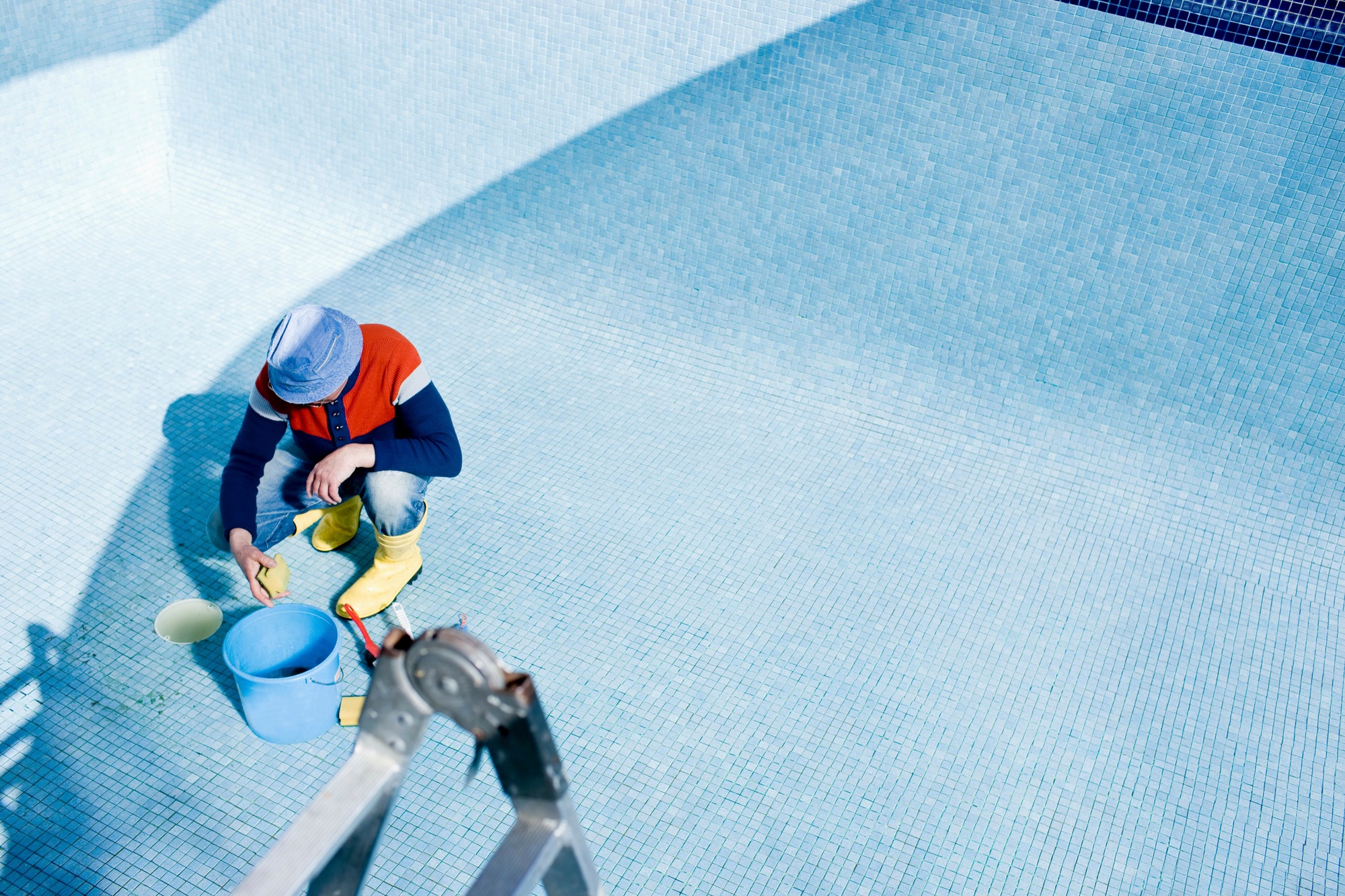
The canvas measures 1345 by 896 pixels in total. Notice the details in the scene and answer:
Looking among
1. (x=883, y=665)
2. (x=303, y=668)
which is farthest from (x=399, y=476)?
(x=883, y=665)

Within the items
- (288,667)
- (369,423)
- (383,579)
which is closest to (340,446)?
(369,423)

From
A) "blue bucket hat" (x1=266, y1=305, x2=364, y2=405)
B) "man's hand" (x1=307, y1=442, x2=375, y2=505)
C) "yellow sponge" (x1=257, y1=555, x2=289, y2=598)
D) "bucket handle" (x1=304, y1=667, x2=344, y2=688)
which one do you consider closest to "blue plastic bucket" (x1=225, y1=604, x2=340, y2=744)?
"bucket handle" (x1=304, y1=667, x2=344, y2=688)

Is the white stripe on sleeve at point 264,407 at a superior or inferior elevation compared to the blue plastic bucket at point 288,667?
superior

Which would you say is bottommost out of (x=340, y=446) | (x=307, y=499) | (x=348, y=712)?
(x=348, y=712)

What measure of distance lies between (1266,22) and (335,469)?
260 cm

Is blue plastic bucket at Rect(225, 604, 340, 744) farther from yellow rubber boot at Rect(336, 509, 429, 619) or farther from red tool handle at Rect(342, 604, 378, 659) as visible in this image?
yellow rubber boot at Rect(336, 509, 429, 619)

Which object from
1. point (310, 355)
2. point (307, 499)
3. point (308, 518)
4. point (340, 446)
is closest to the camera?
point (310, 355)

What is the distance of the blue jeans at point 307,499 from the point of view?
2.06 metres

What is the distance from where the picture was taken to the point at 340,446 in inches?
79.7

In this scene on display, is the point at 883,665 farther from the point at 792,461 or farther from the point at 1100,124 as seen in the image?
the point at 1100,124

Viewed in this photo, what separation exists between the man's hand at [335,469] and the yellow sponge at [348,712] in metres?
0.40

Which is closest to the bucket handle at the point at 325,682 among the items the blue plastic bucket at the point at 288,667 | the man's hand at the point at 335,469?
the blue plastic bucket at the point at 288,667

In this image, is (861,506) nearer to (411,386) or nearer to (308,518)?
(411,386)

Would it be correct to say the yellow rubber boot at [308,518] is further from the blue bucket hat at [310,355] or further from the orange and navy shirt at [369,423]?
the blue bucket hat at [310,355]
